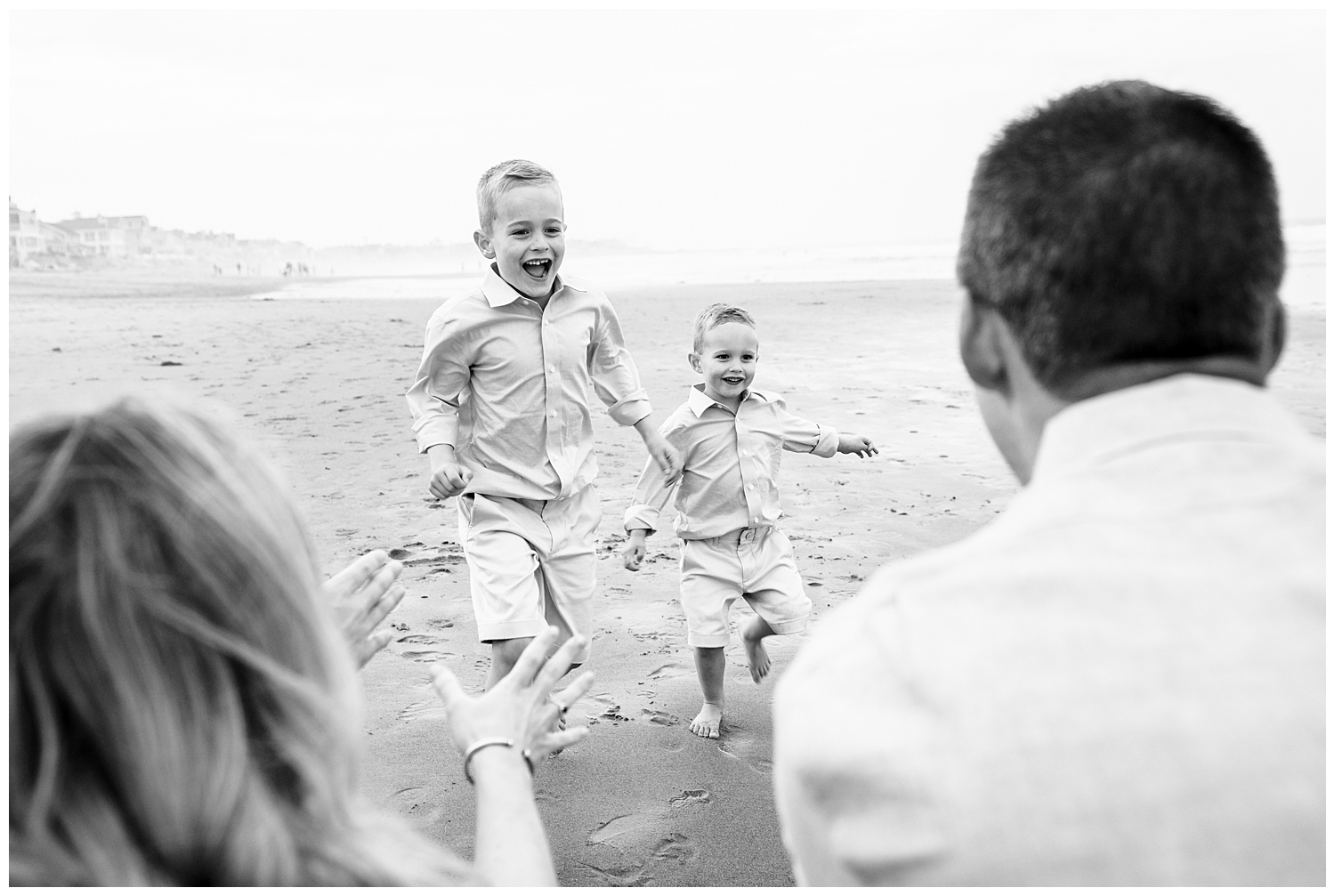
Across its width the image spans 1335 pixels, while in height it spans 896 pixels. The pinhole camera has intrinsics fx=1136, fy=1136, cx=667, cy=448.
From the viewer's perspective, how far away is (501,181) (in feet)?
13.3

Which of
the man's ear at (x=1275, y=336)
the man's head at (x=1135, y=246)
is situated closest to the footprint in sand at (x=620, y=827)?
the man's head at (x=1135, y=246)

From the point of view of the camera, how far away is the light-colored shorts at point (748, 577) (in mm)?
4254

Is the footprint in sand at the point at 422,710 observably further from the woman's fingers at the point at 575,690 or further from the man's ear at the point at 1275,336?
the man's ear at the point at 1275,336

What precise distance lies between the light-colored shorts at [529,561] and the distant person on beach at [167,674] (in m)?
2.61

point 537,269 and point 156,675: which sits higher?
point 537,269

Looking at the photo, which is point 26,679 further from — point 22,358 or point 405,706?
point 22,358

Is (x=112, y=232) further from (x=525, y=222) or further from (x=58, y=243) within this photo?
(x=525, y=222)

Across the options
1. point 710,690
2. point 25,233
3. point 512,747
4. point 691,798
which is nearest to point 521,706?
point 512,747

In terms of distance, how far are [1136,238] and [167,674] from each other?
1.18m

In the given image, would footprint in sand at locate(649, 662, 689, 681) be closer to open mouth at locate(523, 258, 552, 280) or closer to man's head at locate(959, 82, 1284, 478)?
open mouth at locate(523, 258, 552, 280)

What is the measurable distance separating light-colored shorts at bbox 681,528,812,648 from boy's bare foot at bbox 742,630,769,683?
102 millimetres

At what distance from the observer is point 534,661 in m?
1.93

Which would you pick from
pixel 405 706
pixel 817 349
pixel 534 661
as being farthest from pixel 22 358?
pixel 534 661

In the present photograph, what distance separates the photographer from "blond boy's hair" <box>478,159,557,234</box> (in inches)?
159
